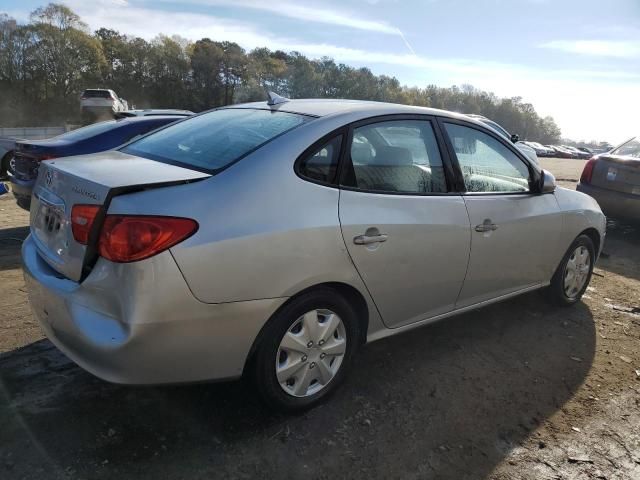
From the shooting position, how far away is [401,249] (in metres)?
2.79

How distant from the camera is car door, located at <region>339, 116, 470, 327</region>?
265 centimetres

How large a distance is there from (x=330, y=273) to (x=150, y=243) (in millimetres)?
880

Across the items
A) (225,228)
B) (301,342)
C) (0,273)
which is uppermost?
(225,228)

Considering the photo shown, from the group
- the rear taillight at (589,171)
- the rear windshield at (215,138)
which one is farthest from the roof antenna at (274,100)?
the rear taillight at (589,171)

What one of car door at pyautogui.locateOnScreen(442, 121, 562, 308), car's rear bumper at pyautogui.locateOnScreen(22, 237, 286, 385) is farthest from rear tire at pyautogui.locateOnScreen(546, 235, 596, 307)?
car's rear bumper at pyautogui.locateOnScreen(22, 237, 286, 385)

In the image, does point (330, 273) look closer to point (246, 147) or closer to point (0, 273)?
point (246, 147)

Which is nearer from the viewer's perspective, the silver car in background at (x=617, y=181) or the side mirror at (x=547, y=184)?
the side mirror at (x=547, y=184)

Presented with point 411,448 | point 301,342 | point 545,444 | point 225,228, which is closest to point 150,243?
point 225,228

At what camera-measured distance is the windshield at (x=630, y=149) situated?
24.1 ft

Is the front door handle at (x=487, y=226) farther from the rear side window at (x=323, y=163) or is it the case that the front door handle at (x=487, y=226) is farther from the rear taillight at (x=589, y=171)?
the rear taillight at (x=589, y=171)

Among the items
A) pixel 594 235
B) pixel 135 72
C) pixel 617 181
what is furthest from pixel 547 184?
pixel 135 72

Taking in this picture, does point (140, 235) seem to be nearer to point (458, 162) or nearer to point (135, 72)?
point (458, 162)

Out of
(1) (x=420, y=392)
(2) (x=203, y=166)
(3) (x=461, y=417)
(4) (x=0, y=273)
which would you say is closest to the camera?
(2) (x=203, y=166)

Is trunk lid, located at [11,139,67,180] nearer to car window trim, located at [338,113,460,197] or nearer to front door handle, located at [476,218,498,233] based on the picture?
car window trim, located at [338,113,460,197]
